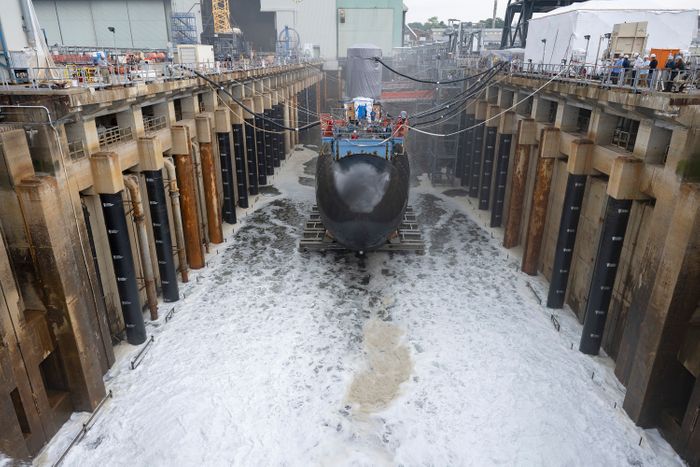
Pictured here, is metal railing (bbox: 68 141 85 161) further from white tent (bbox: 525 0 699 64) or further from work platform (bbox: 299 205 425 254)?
white tent (bbox: 525 0 699 64)

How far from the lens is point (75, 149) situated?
13.2 meters

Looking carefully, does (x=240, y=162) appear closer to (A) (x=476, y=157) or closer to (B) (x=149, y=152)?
(B) (x=149, y=152)

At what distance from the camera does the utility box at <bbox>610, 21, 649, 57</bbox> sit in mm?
16438

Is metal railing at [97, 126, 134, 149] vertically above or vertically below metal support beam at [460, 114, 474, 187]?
above

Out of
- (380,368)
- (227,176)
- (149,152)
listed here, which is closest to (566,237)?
(380,368)

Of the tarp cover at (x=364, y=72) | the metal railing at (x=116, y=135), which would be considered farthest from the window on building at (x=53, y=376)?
the tarp cover at (x=364, y=72)

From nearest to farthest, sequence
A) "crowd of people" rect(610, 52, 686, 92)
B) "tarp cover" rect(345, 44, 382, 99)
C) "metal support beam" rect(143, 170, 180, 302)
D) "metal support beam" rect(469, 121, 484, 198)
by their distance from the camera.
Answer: "crowd of people" rect(610, 52, 686, 92), "metal support beam" rect(143, 170, 180, 302), "metal support beam" rect(469, 121, 484, 198), "tarp cover" rect(345, 44, 382, 99)

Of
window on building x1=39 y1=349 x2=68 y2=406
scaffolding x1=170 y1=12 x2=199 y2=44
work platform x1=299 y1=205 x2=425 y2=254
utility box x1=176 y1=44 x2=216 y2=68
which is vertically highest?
scaffolding x1=170 y1=12 x2=199 y2=44

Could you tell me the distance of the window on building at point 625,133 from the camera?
15.2 meters

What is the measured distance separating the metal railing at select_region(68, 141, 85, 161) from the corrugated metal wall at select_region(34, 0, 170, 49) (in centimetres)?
3496

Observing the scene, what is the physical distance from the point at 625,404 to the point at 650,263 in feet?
12.8

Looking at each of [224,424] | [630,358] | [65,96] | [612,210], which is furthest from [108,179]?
[630,358]

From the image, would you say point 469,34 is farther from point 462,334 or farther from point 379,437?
point 379,437

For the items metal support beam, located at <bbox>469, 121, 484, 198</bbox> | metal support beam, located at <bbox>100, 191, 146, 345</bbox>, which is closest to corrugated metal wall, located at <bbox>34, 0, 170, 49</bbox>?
metal support beam, located at <bbox>469, 121, 484, 198</bbox>
